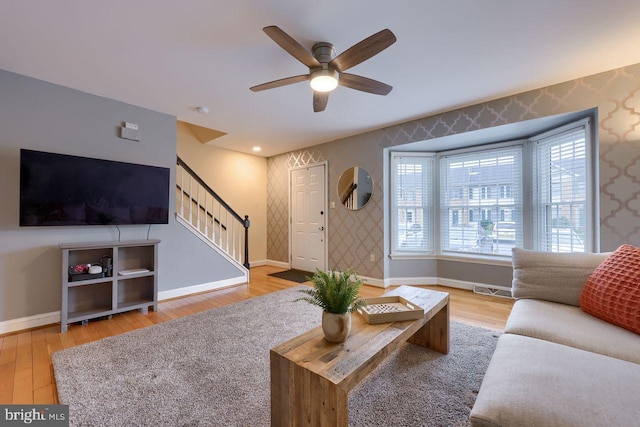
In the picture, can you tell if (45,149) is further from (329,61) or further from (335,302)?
(335,302)

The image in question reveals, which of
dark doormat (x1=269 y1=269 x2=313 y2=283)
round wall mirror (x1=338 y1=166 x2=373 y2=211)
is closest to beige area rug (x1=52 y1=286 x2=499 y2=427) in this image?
dark doormat (x1=269 y1=269 x2=313 y2=283)

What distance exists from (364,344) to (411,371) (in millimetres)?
827

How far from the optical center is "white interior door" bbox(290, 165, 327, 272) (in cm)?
→ 488

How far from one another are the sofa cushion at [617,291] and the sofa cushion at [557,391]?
0.44 metres

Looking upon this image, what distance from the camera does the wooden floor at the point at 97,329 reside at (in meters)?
1.71

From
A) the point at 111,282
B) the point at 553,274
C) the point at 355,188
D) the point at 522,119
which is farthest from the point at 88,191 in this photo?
the point at 522,119

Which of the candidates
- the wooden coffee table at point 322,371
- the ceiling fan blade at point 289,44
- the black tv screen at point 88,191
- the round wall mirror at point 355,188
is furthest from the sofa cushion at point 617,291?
the black tv screen at point 88,191

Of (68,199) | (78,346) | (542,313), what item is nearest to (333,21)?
(542,313)

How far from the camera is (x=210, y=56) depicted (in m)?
2.23

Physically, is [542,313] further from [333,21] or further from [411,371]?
[333,21]

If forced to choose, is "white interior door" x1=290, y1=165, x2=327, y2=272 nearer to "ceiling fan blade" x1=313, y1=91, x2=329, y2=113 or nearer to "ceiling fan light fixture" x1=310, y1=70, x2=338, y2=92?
"ceiling fan blade" x1=313, y1=91, x2=329, y2=113

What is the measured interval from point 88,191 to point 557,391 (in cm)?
383

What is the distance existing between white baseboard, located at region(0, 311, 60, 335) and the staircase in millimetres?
1542

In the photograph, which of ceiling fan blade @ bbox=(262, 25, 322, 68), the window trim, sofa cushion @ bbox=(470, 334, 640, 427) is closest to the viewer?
sofa cushion @ bbox=(470, 334, 640, 427)
